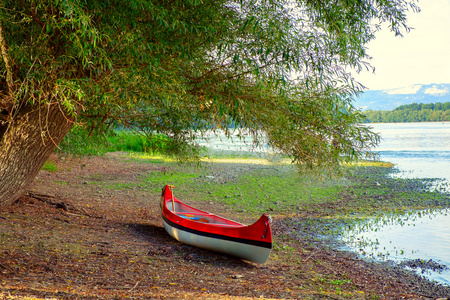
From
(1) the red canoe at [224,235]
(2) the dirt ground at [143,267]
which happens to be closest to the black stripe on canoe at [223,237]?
(1) the red canoe at [224,235]

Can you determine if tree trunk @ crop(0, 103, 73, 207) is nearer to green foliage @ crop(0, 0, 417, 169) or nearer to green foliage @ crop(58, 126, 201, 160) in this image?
green foliage @ crop(0, 0, 417, 169)

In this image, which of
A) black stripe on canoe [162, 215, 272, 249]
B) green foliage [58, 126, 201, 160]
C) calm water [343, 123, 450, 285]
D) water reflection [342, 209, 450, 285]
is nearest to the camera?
black stripe on canoe [162, 215, 272, 249]

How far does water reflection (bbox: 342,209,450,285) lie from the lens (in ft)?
25.4

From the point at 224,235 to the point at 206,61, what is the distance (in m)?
2.99

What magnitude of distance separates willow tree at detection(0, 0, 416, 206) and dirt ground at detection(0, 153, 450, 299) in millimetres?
1225

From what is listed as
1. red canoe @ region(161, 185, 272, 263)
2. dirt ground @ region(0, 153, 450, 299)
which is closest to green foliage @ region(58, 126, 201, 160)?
red canoe @ region(161, 185, 272, 263)

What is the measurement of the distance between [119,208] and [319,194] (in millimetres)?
7636

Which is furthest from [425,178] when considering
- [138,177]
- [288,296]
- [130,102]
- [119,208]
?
[130,102]

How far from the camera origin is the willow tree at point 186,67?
14.5 ft

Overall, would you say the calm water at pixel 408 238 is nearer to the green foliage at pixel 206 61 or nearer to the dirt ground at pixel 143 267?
the dirt ground at pixel 143 267

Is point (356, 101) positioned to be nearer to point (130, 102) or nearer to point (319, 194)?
point (130, 102)

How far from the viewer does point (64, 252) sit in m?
5.80

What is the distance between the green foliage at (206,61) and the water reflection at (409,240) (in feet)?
8.78

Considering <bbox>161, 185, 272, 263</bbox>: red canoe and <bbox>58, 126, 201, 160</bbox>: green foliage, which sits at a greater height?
<bbox>58, 126, 201, 160</bbox>: green foliage
